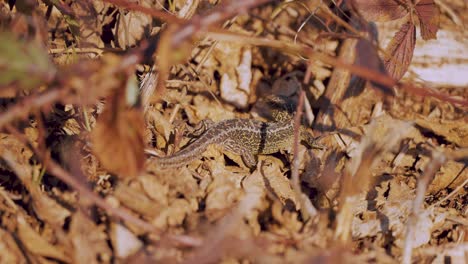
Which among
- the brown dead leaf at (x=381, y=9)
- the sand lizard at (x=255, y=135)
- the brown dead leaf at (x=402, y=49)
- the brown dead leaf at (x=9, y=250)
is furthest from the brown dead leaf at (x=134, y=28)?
the brown dead leaf at (x=9, y=250)

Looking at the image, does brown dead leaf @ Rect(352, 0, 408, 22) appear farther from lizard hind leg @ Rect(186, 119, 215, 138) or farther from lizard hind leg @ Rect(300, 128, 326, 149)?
lizard hind leg @ Rect(186, 119, 215, 138)

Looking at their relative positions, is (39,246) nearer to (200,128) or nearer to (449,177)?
(200,128)

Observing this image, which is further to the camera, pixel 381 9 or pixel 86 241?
pixel 381 9

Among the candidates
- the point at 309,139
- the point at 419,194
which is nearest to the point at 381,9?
the point at 419,194

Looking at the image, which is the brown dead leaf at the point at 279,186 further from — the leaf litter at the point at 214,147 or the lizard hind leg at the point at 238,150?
the lizard hind leg at the point at 238,150

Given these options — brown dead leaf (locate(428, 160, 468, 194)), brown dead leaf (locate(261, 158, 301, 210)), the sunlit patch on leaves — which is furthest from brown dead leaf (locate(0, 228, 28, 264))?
brown dead leaf (locate(428, 160, 468, 194))

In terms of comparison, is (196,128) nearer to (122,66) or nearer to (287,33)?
(287,33)

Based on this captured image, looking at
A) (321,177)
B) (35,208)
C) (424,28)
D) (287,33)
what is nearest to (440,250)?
→ (321,177)
